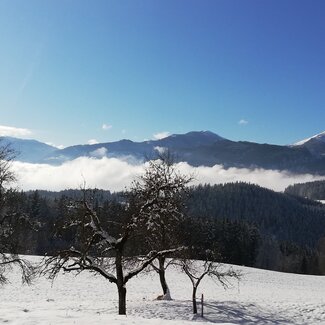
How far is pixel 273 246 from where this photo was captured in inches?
6609

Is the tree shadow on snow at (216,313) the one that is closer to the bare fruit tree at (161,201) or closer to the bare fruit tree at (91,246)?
the bare fruit tree at (161,201)

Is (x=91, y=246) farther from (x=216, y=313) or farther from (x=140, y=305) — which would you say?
(x=216, y=313)

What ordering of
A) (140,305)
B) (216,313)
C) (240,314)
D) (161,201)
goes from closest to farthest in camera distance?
(161,201) < (216,313) < (240,314) < (140,305)

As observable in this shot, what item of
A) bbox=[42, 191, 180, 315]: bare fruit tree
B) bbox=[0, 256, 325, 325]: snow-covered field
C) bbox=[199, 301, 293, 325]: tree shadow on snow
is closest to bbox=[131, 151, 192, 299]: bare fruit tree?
bbox=[42, 191, 180, 315]: bare fruit tree

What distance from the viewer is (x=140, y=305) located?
99.4ft

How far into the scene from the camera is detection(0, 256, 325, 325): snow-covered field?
57.2ft

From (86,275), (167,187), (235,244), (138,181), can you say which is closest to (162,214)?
(167,187)

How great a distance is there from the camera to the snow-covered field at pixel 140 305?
687 inches

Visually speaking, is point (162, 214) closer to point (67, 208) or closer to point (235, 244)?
point (67, 208)

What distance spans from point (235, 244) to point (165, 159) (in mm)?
87035

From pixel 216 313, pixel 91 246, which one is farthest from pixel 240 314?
pixel 91 246

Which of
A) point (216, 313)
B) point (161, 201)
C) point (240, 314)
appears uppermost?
point (161, 201)

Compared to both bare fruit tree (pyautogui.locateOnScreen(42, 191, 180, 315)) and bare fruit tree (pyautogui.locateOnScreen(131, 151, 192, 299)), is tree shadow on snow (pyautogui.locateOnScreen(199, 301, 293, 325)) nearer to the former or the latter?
bare fruit tree (pyautogui.locateOnScreen(131, 151, 192, 299))

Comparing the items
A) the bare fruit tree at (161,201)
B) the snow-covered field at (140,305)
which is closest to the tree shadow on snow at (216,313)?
the snow-covered field at (140,305)
